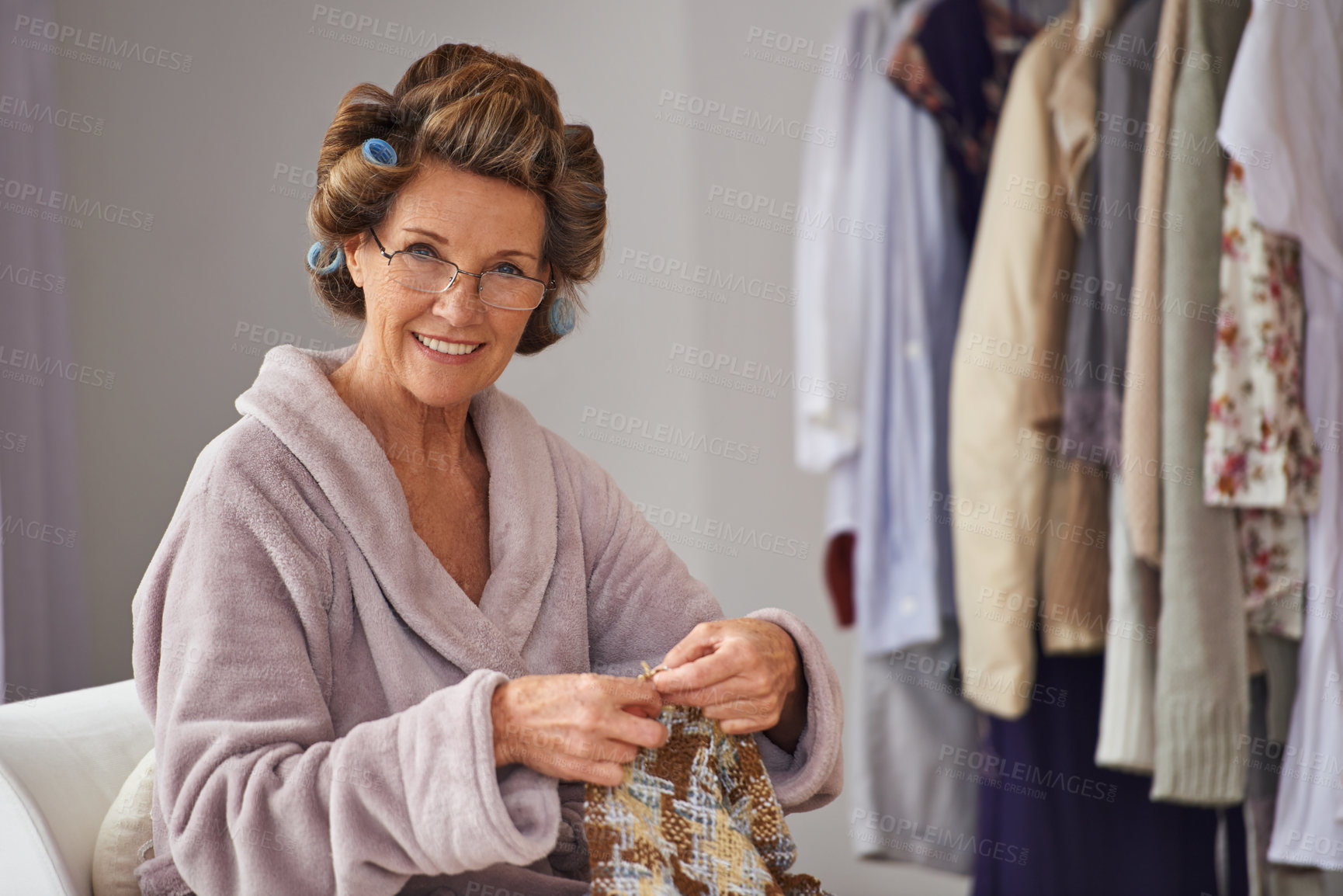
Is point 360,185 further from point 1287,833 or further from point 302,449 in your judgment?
point 1287,833

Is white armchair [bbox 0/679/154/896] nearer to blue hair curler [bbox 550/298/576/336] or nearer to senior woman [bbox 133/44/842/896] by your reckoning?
senior woman [bbox 133/44/842/896]

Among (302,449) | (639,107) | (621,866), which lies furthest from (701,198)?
(621,866)

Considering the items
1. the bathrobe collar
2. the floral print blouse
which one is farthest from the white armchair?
the floral print blouse

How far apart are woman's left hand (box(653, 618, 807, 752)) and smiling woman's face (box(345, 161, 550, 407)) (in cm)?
43

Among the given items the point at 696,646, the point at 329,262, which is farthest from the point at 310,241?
the point at 696,646

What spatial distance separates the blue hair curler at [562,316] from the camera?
1.56 metres

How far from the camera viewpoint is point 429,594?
1.28 metres

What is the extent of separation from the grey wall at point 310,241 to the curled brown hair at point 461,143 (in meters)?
1.47

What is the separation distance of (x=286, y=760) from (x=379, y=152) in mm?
687

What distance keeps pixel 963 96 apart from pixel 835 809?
176cm

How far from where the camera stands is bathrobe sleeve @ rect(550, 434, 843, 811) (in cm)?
140

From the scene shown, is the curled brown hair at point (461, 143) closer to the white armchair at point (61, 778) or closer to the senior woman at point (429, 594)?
the senior woman at point (429, 594)

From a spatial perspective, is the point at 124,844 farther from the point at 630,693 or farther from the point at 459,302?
the point at 459,302

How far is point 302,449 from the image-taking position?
1.23 m
